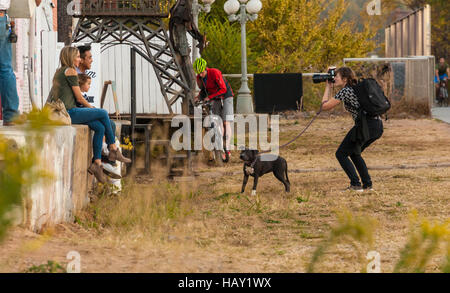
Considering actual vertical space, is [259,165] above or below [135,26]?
below

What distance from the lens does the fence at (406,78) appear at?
2764 cm

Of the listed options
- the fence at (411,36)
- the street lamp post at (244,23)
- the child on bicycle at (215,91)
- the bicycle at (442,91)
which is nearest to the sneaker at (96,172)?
the child on bicycle at (215,91)

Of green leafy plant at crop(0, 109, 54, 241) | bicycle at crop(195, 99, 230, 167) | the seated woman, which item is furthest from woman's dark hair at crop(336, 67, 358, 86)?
green leafy plant at crop(0, 109, 54, 241)

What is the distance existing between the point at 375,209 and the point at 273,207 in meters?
1.12

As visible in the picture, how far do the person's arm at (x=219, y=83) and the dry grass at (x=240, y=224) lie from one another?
1.30 meters

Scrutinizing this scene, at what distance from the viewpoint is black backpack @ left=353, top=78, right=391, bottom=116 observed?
383 inches

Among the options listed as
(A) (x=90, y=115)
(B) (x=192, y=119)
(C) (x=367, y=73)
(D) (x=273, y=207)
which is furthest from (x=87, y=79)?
(C) (x=367, y=73)

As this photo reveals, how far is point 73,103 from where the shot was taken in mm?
8820

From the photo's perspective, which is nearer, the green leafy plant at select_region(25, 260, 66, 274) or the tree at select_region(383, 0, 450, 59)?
the green leafy plant at select_region(25, 260, 66, 274)

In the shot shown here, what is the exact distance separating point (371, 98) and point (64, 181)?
4236 millimetres

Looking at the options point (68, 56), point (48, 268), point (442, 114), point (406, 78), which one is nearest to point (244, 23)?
point (406, 78)

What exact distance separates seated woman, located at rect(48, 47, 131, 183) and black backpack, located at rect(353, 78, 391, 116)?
10.3ft

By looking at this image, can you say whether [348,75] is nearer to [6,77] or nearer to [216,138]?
[6,77]

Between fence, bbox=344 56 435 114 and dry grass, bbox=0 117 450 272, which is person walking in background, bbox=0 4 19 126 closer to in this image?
dry grass, bbox=0 117 450 272
